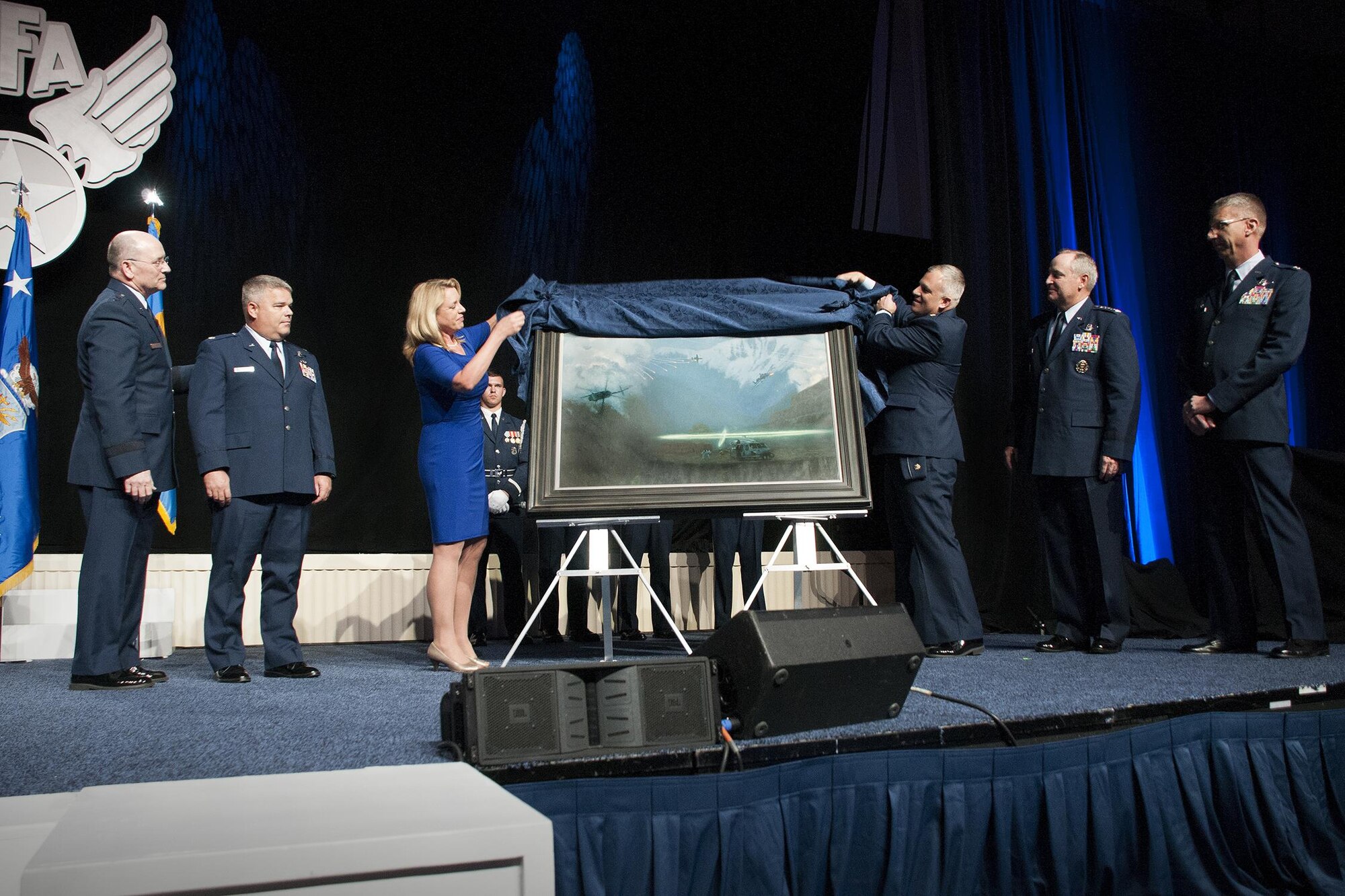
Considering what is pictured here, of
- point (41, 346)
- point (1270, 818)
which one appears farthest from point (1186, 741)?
point (41, 346)

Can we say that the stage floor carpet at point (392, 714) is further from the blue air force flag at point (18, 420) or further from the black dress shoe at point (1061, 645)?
the blue air force flag at point (18, 420)

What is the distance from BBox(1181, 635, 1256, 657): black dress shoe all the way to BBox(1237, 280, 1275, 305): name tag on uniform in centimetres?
127

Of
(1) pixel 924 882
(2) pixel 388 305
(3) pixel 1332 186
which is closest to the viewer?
(1) pixel 924 882

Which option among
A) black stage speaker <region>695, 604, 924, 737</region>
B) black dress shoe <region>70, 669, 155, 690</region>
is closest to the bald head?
black dress shoe <region>70, 669, 155, 690</region>

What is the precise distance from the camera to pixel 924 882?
1939mm

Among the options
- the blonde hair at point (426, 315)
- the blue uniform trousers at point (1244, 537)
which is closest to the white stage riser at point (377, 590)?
the blue uniform trousers at point (1244, 537)

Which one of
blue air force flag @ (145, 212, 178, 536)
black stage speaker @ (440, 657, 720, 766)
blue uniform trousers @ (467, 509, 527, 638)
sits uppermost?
blue air force flag @ (145, 212, 178, 536)

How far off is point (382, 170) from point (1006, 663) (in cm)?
425

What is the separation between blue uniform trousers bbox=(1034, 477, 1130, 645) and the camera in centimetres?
379

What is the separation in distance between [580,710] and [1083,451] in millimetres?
2719

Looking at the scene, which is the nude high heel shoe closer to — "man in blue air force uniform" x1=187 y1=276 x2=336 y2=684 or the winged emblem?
"man in blue air force uniform" x1=187 y1=276 x2=336 y2=684

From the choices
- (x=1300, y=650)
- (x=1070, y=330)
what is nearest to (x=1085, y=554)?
(x=1300, y=650)

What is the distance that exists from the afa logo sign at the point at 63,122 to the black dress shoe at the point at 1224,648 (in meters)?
5.43

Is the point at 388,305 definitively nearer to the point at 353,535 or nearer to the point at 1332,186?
the point at 353,535
